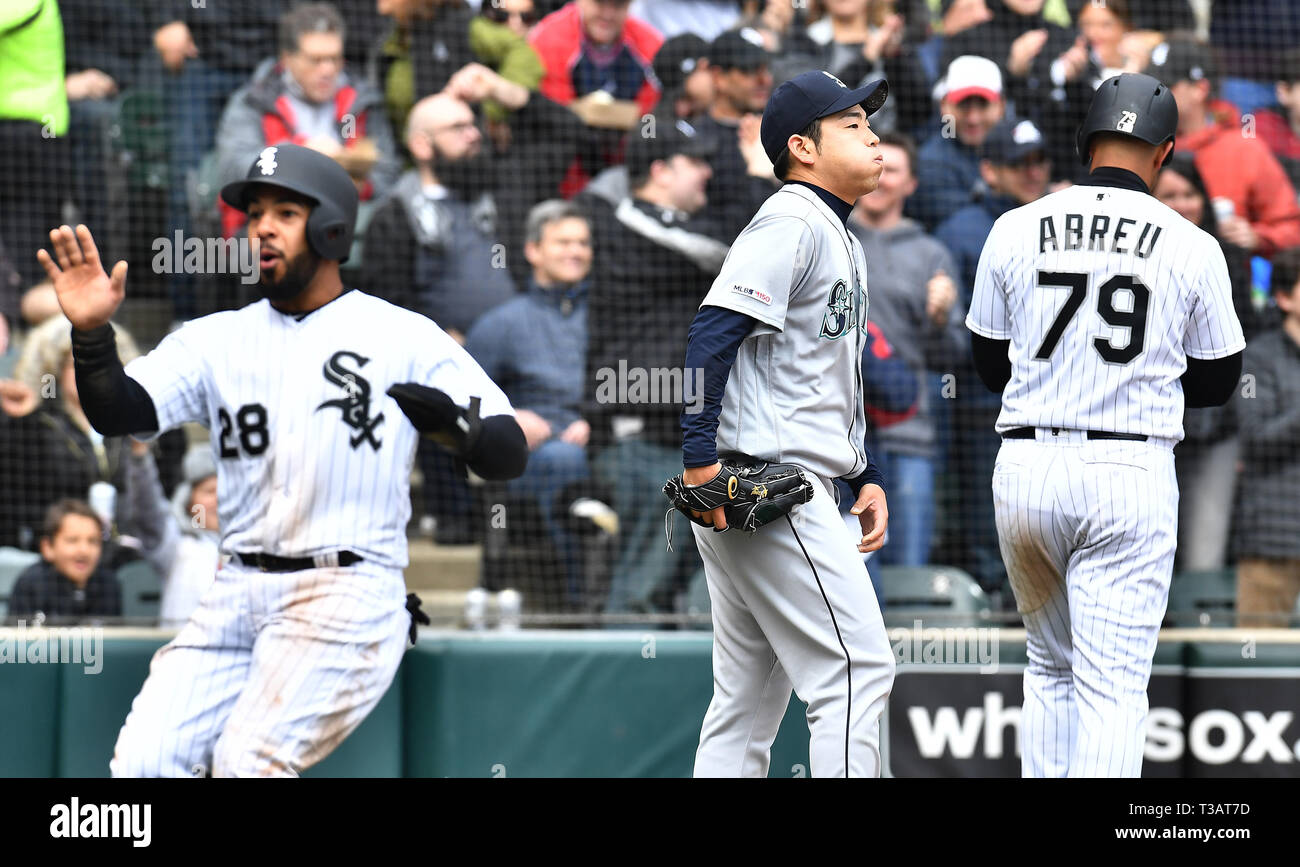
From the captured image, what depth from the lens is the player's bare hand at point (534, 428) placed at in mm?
6312

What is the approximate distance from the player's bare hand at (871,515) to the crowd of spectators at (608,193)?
6.50ft

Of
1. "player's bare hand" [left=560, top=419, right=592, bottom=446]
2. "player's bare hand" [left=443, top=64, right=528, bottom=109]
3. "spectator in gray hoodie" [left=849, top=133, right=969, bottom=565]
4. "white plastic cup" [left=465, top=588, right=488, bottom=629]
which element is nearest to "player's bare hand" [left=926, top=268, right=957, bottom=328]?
"spectator in gray hoodie" [left=849, top=133, right=969, bottom=565]

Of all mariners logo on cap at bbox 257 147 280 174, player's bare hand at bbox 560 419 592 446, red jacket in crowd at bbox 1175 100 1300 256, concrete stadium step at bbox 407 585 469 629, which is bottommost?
concrete stadium step at bbox 407 585 469 629

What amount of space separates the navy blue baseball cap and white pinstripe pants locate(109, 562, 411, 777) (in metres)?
1.53

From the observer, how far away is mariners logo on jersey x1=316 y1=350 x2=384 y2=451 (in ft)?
14.3

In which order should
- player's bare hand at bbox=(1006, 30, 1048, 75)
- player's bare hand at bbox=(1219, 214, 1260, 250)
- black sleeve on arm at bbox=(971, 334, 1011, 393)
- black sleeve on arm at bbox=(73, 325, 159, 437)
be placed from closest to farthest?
1. black sleeve on arm at bbox=(73, 325, 159, 437)
2. black sleeve on arm at bbox=(971, 334, 1011, 393)
3. player's bare hand at bbox=(1219, 214, 1260, 250)
4. player's bare hand at bbox=(1006, 30, 1048, 75)

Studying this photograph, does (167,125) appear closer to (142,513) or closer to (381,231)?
(381,231)

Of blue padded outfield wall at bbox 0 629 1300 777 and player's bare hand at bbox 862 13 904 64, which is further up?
player's bare hand at bbox 862 13 904 64

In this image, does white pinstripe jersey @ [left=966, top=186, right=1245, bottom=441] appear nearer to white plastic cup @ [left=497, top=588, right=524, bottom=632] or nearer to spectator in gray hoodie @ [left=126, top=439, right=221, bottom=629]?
white plastic cup @ [left=497, top=588, right=524, bottom=632]

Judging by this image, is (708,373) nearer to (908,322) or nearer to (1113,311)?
(1113,311)

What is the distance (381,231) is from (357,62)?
1.20 meters
